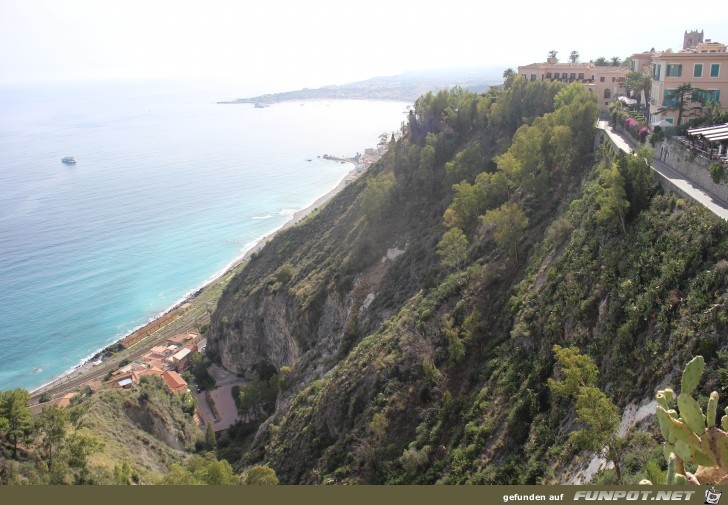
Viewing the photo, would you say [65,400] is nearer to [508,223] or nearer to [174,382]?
[174,382]

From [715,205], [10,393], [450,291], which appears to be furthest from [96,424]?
[715,205]

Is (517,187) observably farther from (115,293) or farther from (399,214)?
(115,293)

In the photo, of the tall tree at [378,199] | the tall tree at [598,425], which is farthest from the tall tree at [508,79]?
the tall tree at [598,425]

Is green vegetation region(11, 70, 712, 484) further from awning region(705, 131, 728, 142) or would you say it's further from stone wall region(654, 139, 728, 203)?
awning region(705, 131, 728, 142)

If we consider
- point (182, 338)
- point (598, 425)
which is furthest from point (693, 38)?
point (182, 338)

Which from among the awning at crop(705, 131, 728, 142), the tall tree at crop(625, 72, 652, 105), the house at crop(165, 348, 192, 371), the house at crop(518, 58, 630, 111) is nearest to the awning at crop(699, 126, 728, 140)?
the awning at crop(705, 131, 728, 142)
